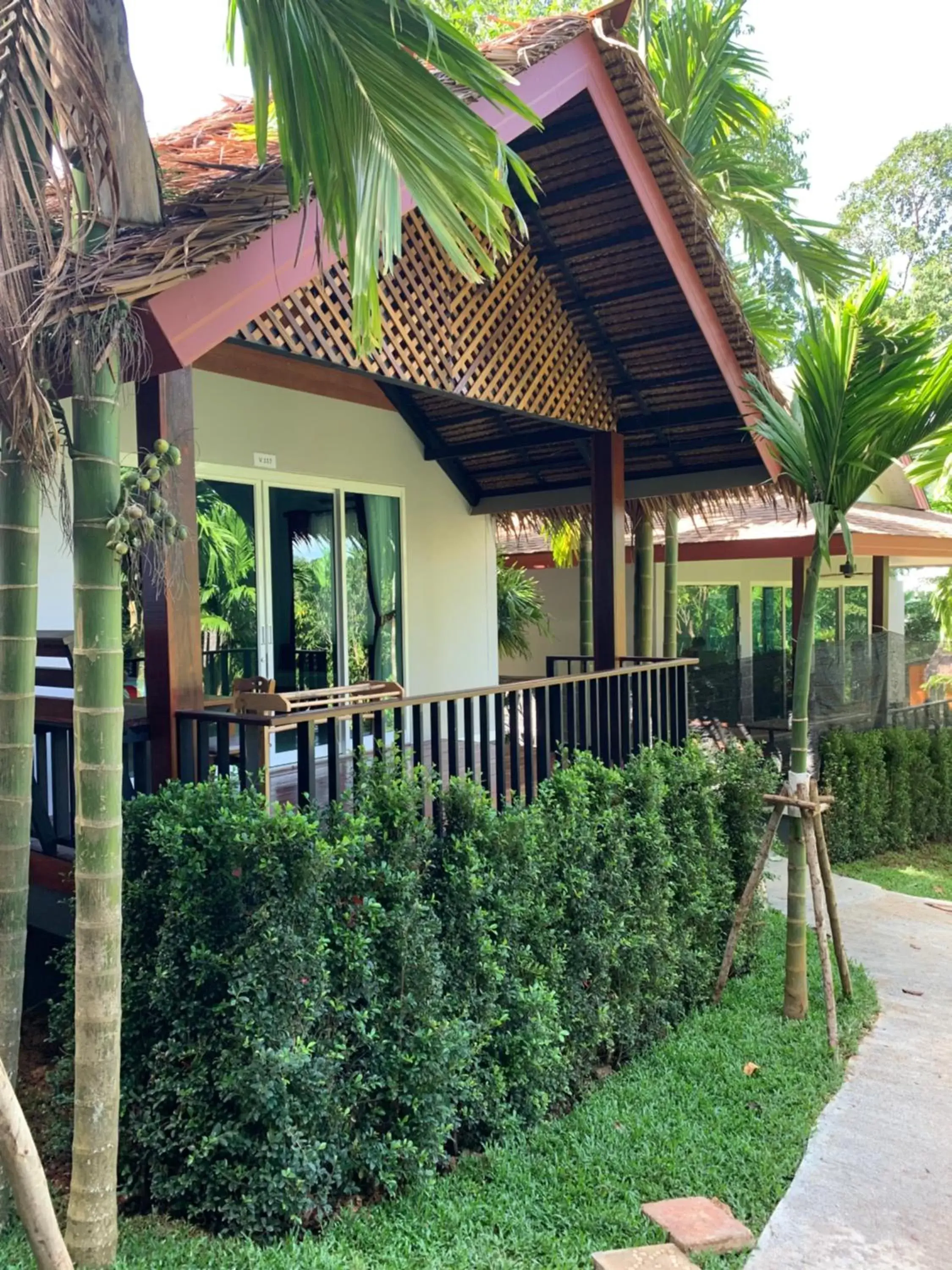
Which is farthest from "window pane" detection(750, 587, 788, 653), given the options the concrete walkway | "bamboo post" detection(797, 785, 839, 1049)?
"bamboo post" detection(797, 785, 839, 1049)

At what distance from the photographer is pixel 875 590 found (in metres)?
12.5

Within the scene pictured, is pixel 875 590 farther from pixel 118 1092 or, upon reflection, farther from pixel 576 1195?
pixel 118 1092

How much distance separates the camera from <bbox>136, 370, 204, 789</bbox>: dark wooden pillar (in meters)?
→ 3.65

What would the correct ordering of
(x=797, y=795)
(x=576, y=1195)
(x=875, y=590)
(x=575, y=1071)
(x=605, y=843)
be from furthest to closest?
(x=875, y=590), (x=797, y=795), (x=605, y=843), (x=575, y=1071), (x=576, y=1195)

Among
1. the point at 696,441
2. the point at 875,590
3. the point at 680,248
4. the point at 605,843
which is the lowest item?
the point at 605,843

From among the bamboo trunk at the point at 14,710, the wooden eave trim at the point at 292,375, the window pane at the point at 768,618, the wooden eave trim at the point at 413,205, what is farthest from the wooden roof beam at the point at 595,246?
the window pane at the point at 768,618

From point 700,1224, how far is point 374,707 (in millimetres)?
2215

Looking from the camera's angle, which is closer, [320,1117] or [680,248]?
[320,1117]

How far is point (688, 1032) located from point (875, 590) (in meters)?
9.06

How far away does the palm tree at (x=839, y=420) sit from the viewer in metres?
4.71

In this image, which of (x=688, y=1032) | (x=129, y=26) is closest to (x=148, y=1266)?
(x=688, y=1032)

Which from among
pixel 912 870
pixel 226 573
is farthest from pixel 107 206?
pixel 912 870

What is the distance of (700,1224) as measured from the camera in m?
3.22

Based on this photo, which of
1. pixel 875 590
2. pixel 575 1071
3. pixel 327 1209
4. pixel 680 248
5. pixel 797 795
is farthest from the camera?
pixel 875 590
